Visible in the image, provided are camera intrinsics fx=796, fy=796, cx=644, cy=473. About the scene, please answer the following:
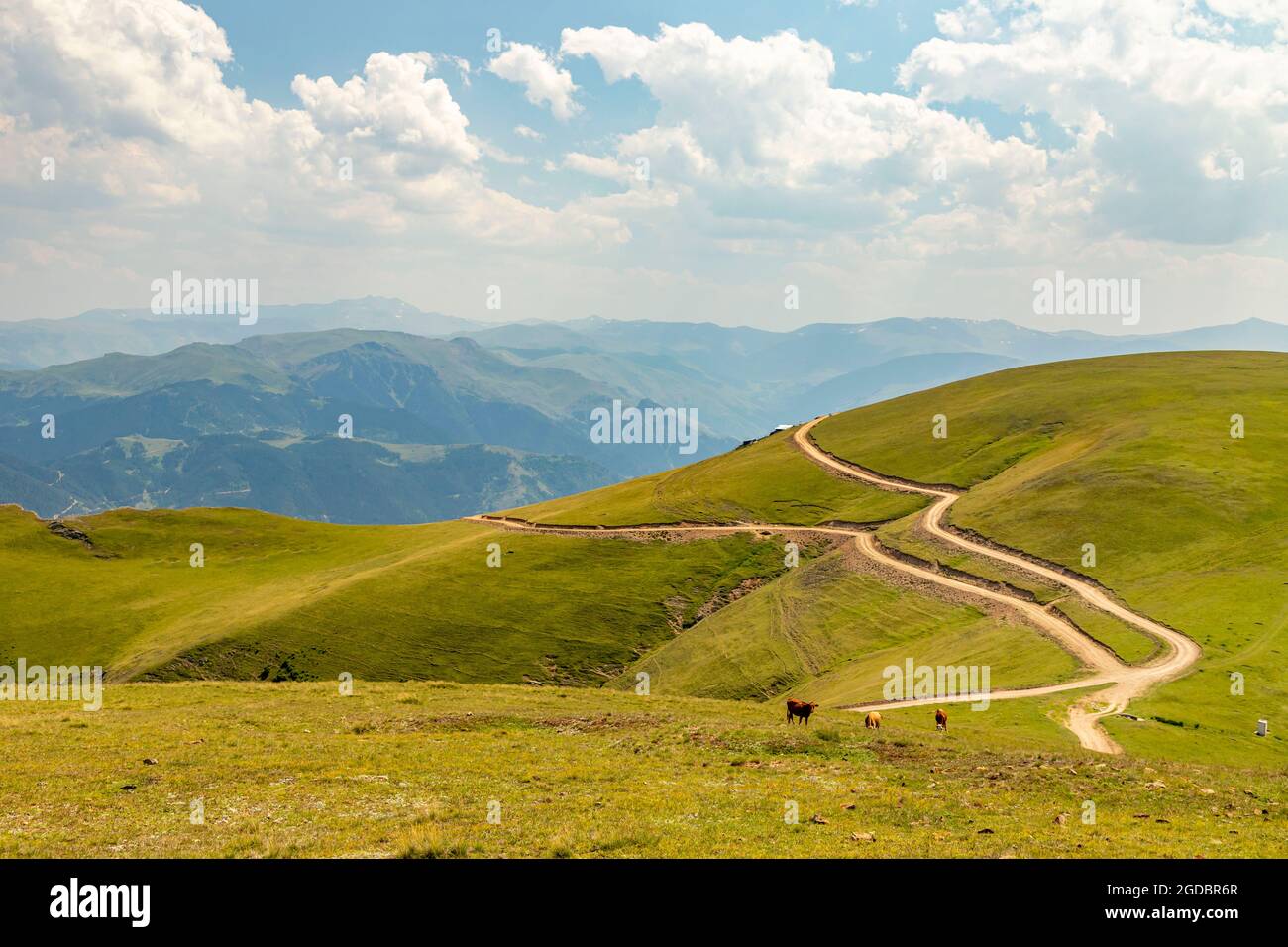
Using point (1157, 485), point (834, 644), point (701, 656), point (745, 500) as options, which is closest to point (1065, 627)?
point (834, 644)

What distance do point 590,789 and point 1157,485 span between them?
89.6 m

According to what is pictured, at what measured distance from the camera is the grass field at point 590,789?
859 inches

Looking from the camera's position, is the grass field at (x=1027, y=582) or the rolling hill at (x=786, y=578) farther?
the rolling hill at (x=786, y=578)

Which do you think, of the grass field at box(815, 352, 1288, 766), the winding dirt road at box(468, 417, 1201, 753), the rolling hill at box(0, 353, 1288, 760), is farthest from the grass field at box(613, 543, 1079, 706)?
the grass field at box(815, 352, 1288, 766)

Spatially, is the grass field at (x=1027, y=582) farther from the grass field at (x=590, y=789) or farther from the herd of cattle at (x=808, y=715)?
the herd of cattle at (x=808, y=715)

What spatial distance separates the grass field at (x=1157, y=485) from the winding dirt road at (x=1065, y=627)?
1558mm

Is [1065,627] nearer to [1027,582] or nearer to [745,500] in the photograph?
[1027,582]

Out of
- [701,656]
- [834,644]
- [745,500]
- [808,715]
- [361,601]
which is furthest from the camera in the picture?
[745,500]

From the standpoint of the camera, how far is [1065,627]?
2689 inches

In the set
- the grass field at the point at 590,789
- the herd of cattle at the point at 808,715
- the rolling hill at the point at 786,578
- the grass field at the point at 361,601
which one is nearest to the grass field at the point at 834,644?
the rolling hill at the point at 786,578

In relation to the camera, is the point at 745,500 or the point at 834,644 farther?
the point at 745,500

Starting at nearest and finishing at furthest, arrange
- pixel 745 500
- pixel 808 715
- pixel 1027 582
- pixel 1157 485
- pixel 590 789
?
pixel 590 789
pixel 808 715
pixel 1027 582
pixel 1157 485
pixel 745 500

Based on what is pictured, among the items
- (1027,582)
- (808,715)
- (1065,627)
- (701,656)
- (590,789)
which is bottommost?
(701,656)

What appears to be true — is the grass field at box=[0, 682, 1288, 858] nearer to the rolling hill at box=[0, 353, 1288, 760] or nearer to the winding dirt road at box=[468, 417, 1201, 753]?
the winding dirt road at box=[468, 417, 1201, 753]
